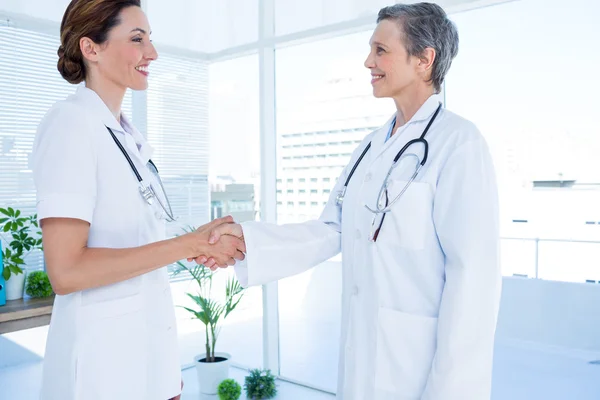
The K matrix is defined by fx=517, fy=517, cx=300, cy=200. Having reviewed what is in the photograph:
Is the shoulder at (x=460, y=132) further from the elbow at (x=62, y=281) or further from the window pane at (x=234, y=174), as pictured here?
the window pane at (x=234, y=174)

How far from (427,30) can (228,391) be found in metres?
2.48

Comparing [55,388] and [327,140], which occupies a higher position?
[327,140]

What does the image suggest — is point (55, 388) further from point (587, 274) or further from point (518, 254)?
point (518, 254)

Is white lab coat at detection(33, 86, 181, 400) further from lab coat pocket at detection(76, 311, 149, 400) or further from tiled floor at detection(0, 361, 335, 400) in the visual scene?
A: tiled floor at detection(0, 361, 335, 400)

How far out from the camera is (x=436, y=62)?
1.51 meters

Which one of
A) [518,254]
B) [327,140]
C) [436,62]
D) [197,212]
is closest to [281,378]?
[197,212]

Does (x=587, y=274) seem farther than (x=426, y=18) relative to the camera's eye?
Yes

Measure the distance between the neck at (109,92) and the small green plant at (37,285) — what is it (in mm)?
1381

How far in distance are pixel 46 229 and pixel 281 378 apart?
2.87 m

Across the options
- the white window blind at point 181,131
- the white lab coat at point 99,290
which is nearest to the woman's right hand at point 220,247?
the white lab coat at point 99,290

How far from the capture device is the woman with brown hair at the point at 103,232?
3.71ft

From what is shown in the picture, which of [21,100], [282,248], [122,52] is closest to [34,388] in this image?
[21,100]

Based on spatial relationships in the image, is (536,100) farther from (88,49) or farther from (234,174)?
(88,49)

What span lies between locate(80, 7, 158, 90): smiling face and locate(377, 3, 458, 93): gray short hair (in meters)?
0.73
